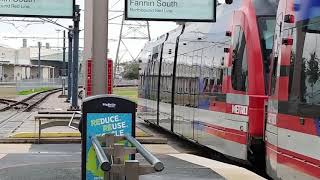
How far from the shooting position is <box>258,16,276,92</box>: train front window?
11.6m

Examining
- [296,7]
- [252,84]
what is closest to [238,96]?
[252,84]

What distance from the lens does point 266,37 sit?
38.6 ft

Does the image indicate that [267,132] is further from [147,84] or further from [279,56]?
[147,84]

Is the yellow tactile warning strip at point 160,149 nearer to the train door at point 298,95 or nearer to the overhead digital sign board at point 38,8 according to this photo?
the overhead digital sign board at point 38,8

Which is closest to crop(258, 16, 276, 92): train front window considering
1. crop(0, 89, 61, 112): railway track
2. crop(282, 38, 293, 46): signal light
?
crop(282, 38, 293, 46): signal light

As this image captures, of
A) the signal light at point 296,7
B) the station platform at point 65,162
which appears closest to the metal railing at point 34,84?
the station platform at point 65,162

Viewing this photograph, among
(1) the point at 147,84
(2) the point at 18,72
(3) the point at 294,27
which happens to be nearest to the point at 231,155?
(3) the point at 294,27

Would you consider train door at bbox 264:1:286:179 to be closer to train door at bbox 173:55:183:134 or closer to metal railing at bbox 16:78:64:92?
train door at bbox 173:55:183:134

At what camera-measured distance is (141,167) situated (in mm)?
5578

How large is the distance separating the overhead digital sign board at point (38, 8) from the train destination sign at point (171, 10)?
1159 mm

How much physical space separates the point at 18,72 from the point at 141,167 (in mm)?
152620

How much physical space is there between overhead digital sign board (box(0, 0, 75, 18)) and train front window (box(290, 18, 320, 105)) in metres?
5.08

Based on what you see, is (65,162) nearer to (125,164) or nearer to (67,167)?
(67,167)

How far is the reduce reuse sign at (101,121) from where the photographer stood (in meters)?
8.12
